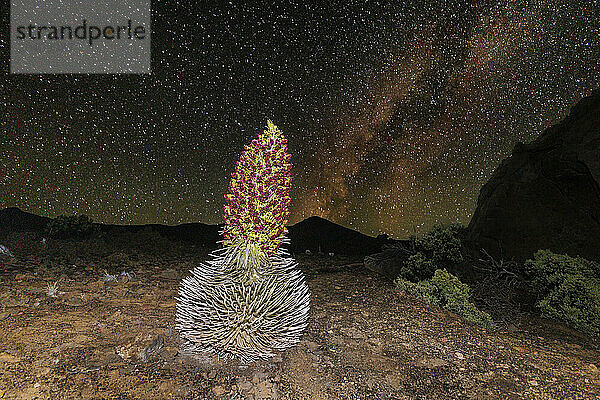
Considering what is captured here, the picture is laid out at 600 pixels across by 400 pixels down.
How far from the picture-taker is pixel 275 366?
11.3 ft

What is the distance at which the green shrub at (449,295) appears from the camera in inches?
203

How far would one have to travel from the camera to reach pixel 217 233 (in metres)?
17.4

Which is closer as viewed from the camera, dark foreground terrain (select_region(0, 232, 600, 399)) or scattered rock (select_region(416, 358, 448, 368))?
dark foreground terrain (select_region(0, 232, 600, 399))

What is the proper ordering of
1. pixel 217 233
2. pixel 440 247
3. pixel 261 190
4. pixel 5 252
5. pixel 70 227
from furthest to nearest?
pixel 217 233 < pixel 70 227 < pixel 5 252 < pixel 440 247 < pixel 261 190

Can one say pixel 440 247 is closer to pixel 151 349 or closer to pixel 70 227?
pixel 151 349

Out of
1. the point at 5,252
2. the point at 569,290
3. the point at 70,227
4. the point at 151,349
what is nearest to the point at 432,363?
the point at 151,349

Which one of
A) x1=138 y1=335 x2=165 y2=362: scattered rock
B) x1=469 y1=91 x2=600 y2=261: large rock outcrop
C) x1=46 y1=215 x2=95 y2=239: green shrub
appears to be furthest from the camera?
x1=46 y1=215 x2=95 y2=239: green shrub

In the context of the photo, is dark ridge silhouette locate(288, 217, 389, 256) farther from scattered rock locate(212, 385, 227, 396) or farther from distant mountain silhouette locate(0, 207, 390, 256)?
scattered rock locate(212, 385, 227, 396)

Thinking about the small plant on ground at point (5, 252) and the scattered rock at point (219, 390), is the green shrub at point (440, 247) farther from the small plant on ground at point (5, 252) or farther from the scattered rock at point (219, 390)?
the small plant on ground at point (5, 252)

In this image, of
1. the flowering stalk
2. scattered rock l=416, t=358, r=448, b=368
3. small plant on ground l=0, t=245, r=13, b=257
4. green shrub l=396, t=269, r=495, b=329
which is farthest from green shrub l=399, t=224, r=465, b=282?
small plant on ground l=0, t=245, r=13, b=257

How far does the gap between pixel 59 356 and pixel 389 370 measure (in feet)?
11.4

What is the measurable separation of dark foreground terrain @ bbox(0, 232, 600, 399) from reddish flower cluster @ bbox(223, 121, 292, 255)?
1.45 metres

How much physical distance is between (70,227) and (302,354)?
1238 centimetres

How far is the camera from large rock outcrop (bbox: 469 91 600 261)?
6.84m
